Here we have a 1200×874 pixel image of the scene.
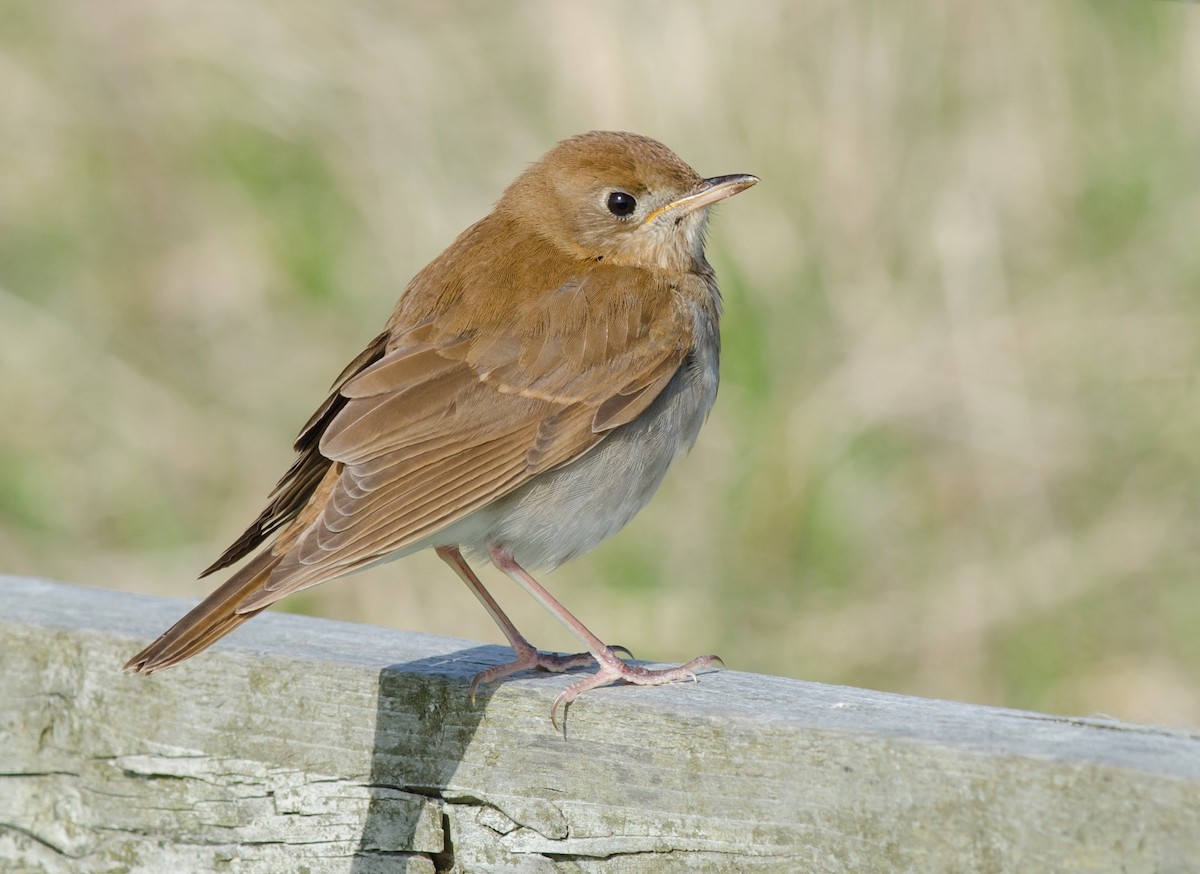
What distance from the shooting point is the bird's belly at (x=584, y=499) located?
3.74m

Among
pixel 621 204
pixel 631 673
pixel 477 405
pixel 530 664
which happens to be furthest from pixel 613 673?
pixel 621 204

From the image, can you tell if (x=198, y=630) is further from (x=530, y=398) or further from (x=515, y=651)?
(x=530, y=398)

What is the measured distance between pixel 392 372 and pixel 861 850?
5.87ft

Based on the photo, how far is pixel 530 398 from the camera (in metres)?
3.74

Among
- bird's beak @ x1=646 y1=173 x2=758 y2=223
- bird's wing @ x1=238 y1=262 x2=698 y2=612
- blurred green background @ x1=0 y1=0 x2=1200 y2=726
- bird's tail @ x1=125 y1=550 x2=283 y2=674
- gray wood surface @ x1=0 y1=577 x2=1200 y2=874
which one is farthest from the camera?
blurred green background @ x1=0 y1=0 x2=1200 y2=726

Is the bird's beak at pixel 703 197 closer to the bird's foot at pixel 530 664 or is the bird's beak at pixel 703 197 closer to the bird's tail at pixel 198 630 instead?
the bird's foot at pixel 530 664

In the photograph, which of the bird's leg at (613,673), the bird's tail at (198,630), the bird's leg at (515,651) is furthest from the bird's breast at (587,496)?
the bird's tail at (198,630)

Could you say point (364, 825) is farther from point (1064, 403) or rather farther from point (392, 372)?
point (1064, 403)

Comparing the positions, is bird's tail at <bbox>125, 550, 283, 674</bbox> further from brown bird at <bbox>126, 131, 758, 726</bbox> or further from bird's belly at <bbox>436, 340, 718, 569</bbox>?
bird's belly at <bbox>436, 340, 718, 569</bbox>

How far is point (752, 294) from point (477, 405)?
284 centimetres

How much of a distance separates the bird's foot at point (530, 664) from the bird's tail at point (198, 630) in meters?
0.42

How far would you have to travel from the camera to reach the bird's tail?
8.66ft

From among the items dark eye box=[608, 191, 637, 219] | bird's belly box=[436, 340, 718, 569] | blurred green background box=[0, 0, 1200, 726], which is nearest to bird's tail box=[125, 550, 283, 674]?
bird's belly box=[436, 340, 718, 569]

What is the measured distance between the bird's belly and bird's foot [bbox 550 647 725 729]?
0.61m
